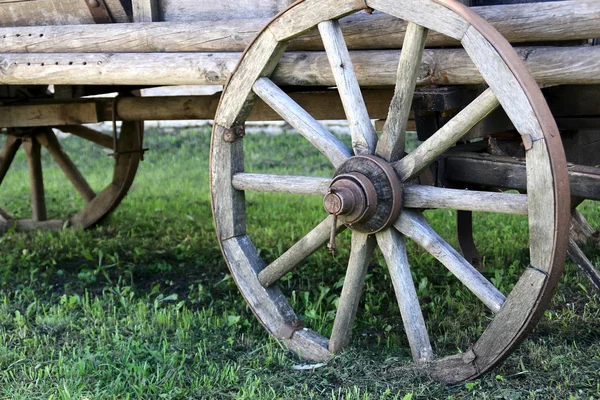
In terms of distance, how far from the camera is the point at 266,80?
320cm

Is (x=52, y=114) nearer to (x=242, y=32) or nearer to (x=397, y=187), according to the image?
(x=242, y=32)

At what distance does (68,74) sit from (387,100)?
1485 millimetres

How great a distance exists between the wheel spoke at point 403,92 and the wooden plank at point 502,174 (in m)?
0.31

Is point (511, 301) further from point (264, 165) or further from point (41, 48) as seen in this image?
point (264, 165)

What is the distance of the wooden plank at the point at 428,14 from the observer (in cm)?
260

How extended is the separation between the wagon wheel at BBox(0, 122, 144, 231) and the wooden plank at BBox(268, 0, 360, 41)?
2.65m

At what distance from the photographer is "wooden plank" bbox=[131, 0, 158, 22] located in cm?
370

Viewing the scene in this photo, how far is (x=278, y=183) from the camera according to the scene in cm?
325

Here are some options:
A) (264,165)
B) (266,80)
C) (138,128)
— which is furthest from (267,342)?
(264,165)

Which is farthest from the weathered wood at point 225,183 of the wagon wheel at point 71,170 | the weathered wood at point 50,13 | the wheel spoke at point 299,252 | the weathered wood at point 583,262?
the wagon wheel at point 71,170

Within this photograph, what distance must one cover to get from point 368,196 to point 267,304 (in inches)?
28.7

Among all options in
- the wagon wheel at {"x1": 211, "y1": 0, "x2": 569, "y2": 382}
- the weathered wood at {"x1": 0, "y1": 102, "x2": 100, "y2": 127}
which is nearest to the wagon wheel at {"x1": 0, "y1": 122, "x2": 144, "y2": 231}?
the weathered wood at {"x1": 0, "y1": 102, "x2": 100, "y2": 127}

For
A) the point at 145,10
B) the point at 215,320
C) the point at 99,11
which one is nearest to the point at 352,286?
the point at 215,320

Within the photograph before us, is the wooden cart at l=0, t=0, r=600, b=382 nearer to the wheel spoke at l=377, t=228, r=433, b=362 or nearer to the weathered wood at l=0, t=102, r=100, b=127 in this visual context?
the wheel spoke at l=377, t=228, r=433, b=362
